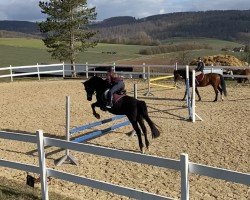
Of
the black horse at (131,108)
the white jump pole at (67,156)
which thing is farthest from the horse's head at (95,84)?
the white jump pole at (67,156)

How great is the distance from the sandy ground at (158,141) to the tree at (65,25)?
48.1 feet

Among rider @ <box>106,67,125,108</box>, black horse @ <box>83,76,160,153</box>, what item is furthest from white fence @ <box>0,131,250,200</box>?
black horse @ <box>83,76,160,153</box>

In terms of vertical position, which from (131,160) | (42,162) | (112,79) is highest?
(112,79)

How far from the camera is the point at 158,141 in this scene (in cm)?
1120

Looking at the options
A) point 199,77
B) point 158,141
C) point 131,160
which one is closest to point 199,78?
point 199,77

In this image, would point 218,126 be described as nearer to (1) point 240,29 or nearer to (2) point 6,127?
(2) point 6,127

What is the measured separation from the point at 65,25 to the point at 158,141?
970 inches

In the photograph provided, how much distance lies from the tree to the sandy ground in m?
14.7

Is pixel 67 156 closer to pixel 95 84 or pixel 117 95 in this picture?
pixel 117 95

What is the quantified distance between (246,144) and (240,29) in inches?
6597

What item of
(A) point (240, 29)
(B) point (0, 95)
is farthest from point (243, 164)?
(A) point (240, 29)

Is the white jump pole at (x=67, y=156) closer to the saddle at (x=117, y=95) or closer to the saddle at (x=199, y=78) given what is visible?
the saddle at (x=117, y=95)

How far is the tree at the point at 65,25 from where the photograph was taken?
3403 cm

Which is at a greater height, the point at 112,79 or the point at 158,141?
the point at 112,79
